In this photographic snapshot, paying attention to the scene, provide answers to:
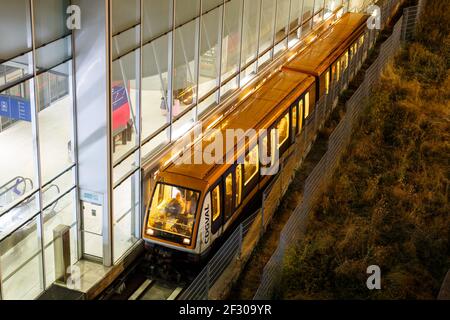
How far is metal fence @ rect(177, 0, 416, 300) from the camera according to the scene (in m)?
13.3

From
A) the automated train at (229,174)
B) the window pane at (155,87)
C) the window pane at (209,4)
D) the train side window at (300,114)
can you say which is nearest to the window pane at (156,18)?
the window pane at (155,87)

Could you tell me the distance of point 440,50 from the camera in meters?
25.4

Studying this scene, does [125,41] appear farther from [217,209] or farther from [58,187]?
[217,209]

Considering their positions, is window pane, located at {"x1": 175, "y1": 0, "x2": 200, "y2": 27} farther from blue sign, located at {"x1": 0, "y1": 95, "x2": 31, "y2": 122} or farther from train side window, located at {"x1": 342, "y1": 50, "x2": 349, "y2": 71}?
train side window, located at {"x1": 342, "y1": 50, "x2": 349, "y2": 71}

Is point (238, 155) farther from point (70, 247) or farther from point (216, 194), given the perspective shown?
point (70, 247)

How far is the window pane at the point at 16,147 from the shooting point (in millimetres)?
12566

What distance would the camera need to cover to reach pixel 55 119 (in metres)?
13.6

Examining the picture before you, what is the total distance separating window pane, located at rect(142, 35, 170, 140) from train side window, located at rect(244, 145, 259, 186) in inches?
72.6

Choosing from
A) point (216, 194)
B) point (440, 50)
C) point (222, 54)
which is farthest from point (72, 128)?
point (440, 50)

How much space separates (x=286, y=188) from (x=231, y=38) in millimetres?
4248

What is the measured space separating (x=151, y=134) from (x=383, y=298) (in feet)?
18.2

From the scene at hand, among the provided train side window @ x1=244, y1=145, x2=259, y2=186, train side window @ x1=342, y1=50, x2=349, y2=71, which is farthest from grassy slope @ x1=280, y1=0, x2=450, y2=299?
train side window @ x1=244, y1=145, x2=259, y2=186

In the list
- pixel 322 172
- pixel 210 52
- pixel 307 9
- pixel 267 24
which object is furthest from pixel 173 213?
pixel 307 9

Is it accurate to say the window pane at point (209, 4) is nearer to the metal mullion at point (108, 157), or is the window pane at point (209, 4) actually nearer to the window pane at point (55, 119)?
the metal mullion at point (108, 157)
